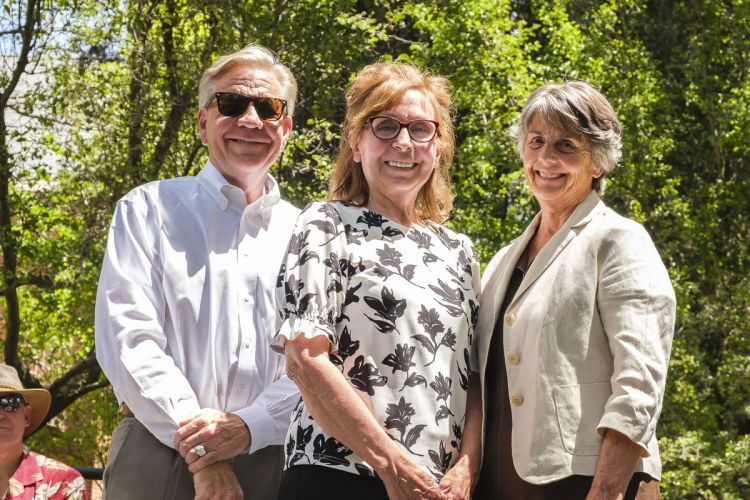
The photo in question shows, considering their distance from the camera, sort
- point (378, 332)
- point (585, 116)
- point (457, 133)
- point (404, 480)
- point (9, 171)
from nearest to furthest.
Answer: point (404, 480) < point (378, 332) < point (585, 116) < point (9, 171) < point (457, 133)

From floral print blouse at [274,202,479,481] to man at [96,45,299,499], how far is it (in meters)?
0.29

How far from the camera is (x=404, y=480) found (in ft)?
9.00

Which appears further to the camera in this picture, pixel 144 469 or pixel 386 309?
pixel 144 469

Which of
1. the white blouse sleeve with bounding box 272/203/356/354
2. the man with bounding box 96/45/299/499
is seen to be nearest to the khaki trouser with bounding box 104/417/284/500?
the man with bounding box 96/45/299/499

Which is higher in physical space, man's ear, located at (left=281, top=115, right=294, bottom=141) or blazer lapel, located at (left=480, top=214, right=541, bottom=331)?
man's ear, located at (left=281, top=115, right=294, bottom=141)

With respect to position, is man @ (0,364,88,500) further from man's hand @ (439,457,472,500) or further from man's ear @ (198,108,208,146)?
man's hand @ (439,457,472,500)

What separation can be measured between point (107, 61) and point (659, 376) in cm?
879

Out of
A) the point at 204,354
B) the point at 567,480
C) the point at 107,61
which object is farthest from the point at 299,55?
the point at 567,480

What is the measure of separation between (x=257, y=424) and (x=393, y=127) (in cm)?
104

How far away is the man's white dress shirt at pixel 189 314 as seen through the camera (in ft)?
10.0

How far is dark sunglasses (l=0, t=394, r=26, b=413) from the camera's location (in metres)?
3.97

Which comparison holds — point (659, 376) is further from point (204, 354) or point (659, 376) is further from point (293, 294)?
point (204, 354)

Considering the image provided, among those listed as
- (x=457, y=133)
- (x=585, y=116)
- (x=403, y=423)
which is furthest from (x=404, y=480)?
(x=457, y=133)

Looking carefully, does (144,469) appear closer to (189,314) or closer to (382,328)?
(189,314)
